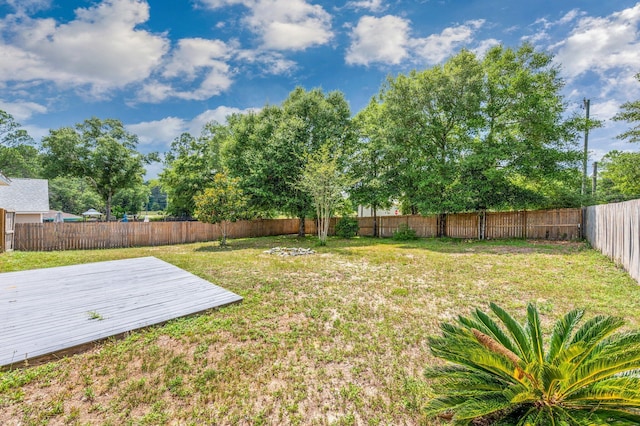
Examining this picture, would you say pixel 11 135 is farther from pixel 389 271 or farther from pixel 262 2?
pixel 389 271

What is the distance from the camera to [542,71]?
42.3 feet

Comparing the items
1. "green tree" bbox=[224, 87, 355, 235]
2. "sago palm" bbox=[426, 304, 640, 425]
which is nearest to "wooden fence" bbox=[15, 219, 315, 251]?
"green tree" bbox=[224, 87, 355, 235]

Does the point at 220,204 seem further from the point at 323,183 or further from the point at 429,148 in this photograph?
the point at 429,148

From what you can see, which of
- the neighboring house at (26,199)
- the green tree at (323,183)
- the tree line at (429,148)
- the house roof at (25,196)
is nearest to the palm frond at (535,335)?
the green tree at (323,183)

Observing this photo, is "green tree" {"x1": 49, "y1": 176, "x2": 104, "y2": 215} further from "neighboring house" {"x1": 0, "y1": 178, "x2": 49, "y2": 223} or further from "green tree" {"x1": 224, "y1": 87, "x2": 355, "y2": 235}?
"green tree" {"x1": 224, "y1": 87, "x2": 355, "y2": 235}

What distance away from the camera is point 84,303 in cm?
430

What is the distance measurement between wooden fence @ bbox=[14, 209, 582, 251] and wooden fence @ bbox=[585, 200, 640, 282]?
3.64 m

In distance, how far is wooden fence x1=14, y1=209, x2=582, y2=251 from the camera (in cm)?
1144

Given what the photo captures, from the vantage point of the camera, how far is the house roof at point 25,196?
14.3 m

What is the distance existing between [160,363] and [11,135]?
3584cm

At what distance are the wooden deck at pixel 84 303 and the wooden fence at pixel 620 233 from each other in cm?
795

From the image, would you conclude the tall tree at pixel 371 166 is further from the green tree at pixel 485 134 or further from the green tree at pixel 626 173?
the green tree at pixel 626 173

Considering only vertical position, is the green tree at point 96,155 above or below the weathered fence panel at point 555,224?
above

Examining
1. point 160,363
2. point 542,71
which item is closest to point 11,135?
point 160,363
